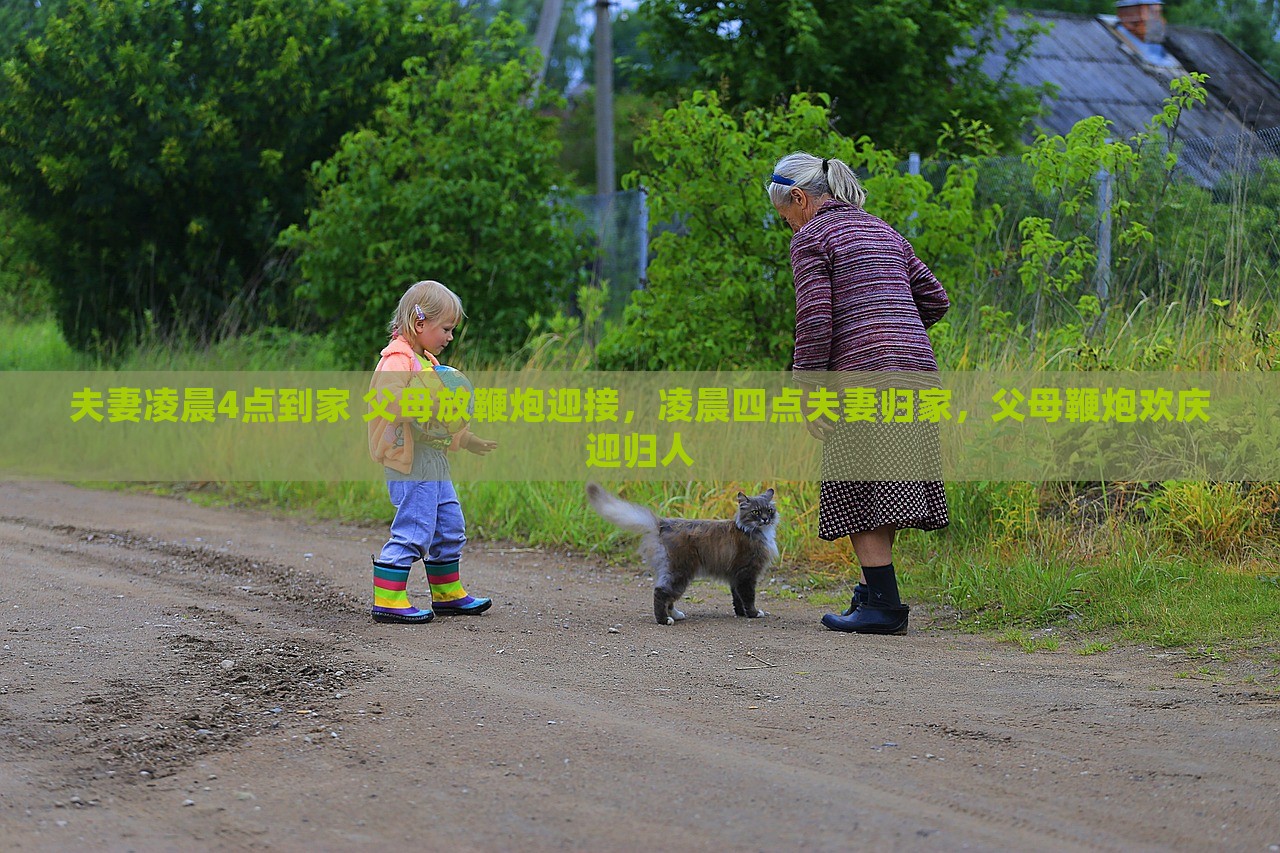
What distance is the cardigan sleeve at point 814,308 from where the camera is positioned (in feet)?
20.3

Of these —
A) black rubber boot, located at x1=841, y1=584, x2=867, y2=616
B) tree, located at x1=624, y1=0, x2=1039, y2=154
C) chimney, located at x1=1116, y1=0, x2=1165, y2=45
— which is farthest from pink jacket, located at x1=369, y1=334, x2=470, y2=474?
chimney, located at x1=1116, y1=0, x2=1165, y2=45

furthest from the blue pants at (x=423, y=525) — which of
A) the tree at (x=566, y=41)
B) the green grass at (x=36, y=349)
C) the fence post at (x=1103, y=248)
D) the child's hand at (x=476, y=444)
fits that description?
the tree at (x=566, y=41)

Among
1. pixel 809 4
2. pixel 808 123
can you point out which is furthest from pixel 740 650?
pixel 809 4

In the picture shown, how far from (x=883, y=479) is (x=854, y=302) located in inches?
32.0

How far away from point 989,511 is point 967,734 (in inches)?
133

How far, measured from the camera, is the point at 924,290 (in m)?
6.43

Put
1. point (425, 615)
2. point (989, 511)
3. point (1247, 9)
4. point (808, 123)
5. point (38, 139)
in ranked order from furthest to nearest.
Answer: point (1247, 9) < point (38, 139) < point (808, 123) < point (989, 511) < point (425, 615)

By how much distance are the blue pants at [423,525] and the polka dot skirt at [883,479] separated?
1.84 meters

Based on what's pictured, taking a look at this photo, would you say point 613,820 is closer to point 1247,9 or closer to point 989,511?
point 989,511

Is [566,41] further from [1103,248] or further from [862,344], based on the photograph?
[862,344]

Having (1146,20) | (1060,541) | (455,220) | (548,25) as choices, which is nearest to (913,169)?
(455,220)

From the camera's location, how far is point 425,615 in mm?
6711

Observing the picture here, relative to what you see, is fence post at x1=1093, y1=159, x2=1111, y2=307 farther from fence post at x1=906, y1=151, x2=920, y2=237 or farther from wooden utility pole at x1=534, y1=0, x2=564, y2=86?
wooden utility pole at x1=534, y1=0, x2=564, y2=86

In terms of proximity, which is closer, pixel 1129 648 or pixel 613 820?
pixel 613 820
